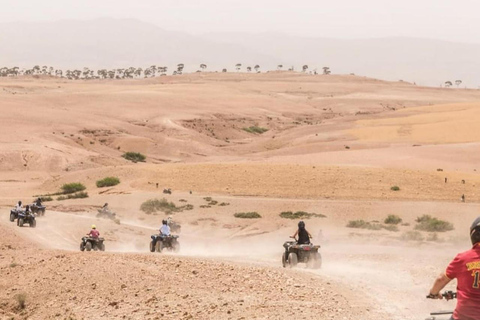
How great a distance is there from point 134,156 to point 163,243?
5429 cm

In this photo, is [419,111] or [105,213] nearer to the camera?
[105,213]

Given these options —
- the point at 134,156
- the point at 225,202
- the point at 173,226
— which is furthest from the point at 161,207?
the point at 134,156

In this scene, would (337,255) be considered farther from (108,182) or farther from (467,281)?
(108,182)

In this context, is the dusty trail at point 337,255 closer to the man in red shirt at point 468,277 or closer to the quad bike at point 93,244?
the quad bike at point 93,244

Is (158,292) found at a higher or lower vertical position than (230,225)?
higher

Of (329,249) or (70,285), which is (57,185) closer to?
(329,249)

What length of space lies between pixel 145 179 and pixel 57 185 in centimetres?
784

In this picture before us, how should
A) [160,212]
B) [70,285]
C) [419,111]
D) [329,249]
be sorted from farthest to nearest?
[419,111] → [160,212] → [329,249] → [70,285]

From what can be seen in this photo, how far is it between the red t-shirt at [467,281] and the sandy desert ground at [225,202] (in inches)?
256

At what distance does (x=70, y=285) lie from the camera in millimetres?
19438

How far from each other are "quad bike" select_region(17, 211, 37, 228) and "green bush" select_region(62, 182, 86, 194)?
17.8 metres

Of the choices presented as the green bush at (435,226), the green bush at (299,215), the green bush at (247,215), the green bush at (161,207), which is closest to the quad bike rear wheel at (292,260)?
the green bush at (435,226)

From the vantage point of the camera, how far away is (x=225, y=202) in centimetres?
4606

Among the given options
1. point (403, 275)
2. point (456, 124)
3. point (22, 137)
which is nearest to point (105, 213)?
point (403, 275)
